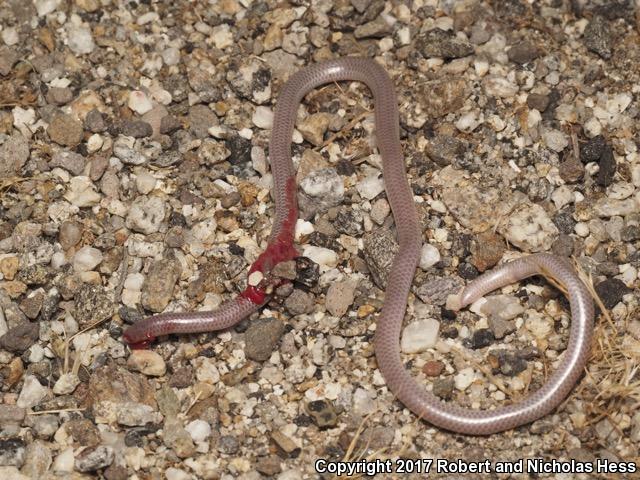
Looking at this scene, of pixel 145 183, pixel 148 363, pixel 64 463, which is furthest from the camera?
pixel 145 183

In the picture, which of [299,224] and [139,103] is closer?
[299,224]

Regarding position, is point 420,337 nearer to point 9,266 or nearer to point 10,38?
point 9,266

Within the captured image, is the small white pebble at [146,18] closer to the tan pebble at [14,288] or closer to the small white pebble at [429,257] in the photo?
the tan pebble at [14,288]

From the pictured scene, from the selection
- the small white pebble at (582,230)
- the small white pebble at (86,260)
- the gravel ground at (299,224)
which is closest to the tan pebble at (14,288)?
the gravel ground at (299,224)

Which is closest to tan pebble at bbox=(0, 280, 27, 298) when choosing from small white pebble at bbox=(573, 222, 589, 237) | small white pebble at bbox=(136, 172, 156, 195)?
small white pebble at bbox=(136, 172, 156, 195)

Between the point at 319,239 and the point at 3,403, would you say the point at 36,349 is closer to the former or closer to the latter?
the point at 3,403

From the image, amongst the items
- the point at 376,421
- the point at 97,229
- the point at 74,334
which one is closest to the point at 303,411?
the point at 376,421

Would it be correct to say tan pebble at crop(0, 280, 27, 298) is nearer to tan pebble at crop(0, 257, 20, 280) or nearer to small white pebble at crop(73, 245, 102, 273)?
tan pebble at crop(0, 257, 20, 280)

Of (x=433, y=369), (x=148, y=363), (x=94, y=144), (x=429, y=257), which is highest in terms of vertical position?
(x=94, y=144)

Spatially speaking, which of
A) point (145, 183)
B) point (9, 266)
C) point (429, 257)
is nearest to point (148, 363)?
point (9, 266)
